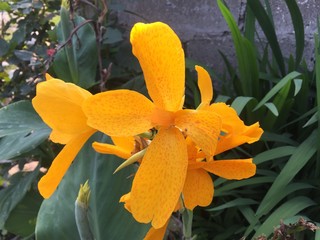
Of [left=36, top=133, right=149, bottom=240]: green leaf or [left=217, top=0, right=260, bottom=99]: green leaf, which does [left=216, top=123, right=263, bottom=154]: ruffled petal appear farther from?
[left=217, top=0, right=260, bottom=99]: green leaf

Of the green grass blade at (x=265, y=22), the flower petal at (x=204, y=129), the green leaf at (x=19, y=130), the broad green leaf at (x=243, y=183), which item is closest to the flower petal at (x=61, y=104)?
the flower petal at (x=204, y=129)

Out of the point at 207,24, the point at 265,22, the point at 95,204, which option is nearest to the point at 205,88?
the point at 95,204

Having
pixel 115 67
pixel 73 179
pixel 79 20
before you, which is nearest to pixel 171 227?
pixel 73 179

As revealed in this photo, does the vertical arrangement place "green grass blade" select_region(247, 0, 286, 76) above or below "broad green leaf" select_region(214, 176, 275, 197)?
above

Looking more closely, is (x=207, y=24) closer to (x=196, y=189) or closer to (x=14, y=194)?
(x=14, y=194)

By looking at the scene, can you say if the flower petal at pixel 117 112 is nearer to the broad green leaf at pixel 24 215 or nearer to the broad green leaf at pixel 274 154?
the broad green leaf at pixel 274 154

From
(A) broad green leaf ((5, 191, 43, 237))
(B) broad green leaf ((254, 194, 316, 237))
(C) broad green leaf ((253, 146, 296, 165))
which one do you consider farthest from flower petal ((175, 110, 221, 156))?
(A) broad green leaf ((5, 191, 43, 237))
